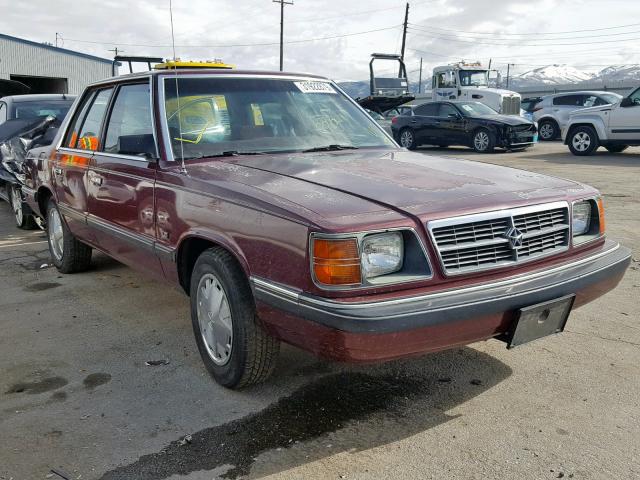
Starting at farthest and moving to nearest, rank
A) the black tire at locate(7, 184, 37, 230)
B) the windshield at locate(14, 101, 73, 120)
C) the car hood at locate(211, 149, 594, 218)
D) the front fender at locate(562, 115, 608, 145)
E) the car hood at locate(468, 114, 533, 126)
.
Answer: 1. the car hood at locate(468, 114, 533, 126)
2. the front fender at locate(562, 115, 608, 145)
3. the windshield at locate(14, 101, 73, 120)
4. the black tire at locate(7, 184, 37, 230)
5. the car hood at locate(211, 149, 594, 218)

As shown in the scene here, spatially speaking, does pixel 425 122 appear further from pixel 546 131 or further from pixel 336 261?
pixel 336 261

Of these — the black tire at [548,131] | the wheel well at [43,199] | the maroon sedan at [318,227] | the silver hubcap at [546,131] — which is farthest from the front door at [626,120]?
the wheel well at [43,199]

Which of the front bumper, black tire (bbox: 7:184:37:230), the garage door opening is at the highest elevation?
the garage door opening

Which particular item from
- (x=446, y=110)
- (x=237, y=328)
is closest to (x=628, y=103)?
(x=446, y=110)

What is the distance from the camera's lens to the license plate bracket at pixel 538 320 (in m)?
2.73

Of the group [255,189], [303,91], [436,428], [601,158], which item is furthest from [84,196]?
[601,158]

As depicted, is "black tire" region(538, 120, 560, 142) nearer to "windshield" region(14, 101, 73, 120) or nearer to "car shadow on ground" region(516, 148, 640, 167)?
"car shadow on ground" region(516, 148, 640, 167)

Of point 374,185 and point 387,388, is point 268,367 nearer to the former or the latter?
point 387,388

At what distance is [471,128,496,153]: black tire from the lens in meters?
16.6

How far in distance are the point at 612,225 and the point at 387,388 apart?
15.8 ft

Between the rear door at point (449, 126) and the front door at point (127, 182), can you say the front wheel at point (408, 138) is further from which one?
the front door at point (127, 182)

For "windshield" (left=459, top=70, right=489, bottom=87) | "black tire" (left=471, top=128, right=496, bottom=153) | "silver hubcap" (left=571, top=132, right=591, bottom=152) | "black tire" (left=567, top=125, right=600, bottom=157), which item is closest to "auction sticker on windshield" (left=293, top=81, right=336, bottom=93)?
"black tire" (left=567, top=125, right=600, bottom=157)

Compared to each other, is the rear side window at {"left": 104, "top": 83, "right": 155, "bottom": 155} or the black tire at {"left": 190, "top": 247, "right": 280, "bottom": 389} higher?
the rear side window at {"left": 104, "top": 83, "right": 155, "bottom": 155}

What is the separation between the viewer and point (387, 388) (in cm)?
323
